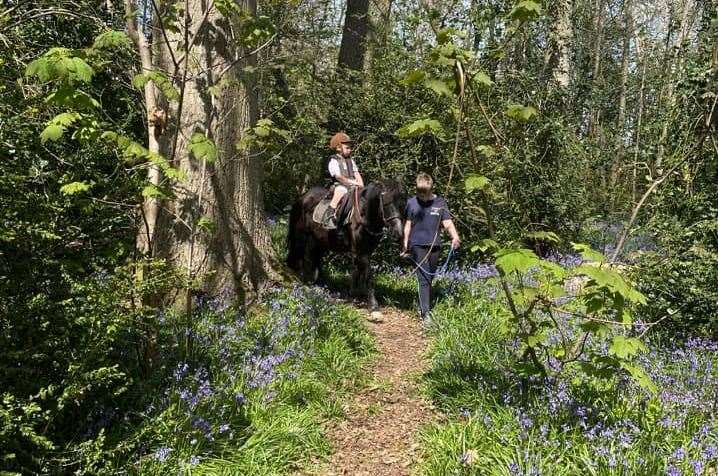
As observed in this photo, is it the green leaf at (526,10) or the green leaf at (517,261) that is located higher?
the green leaf at (526,10)

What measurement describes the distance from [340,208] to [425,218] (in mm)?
1482

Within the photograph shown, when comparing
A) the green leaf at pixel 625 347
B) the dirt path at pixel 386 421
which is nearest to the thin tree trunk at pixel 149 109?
the dirt path at pixel 386 421

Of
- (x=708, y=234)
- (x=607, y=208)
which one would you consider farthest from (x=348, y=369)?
(x=607, y=208)

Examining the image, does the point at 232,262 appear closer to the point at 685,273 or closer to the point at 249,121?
the point at 249,121

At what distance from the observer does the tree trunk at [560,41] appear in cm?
1044

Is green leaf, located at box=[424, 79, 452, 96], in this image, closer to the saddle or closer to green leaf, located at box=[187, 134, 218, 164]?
green leaf, located at box=[187, 134, 218, 164]

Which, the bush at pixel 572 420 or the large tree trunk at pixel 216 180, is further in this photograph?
the large tree trunk at pixel 216 180

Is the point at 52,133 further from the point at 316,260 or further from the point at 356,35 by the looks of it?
the point at 356,35

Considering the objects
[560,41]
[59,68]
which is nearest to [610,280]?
[59,68]

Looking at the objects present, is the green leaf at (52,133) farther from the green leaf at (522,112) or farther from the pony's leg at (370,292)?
the pony's leg at (370,292)

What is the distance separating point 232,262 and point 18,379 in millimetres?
3234

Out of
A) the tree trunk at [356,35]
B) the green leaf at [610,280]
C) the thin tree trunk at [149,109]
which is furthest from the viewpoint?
the tree trunk at [356,35]

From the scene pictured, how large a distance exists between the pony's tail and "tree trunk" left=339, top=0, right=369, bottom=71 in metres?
4.36

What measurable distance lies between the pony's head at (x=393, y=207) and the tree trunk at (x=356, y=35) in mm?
5245
